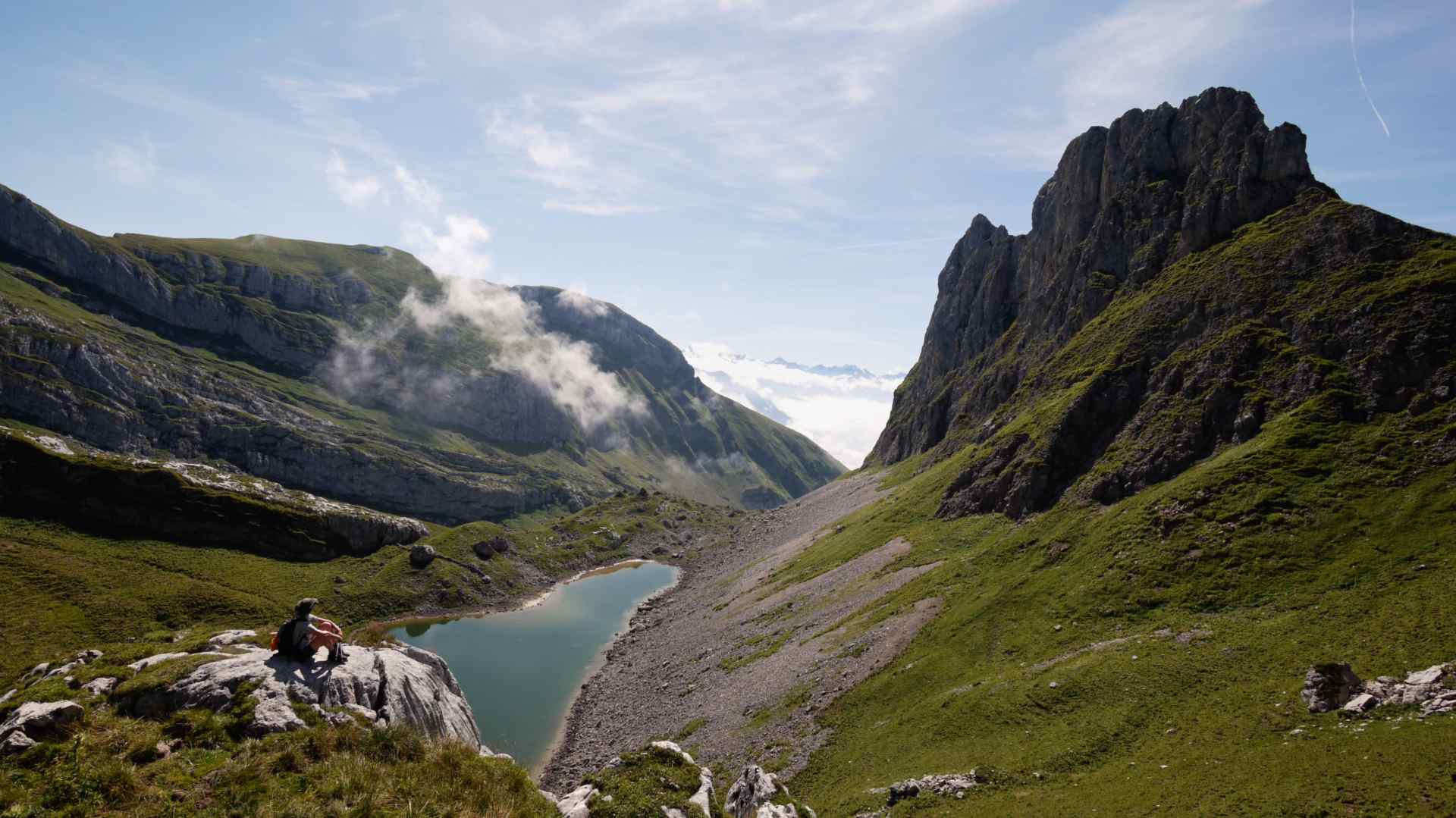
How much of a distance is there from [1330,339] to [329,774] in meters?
81.3

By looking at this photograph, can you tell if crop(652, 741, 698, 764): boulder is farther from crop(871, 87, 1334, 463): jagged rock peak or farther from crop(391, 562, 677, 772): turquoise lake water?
crop(871, 87, 1334, 463): jagged rock peak

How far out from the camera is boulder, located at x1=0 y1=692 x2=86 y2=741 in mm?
16562

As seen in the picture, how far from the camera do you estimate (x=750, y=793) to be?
109ft

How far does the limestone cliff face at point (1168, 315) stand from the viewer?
59.5 m

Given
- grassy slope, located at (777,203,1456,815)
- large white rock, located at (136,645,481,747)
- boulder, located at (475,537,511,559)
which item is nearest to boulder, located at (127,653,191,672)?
large white rock, located at (136,645,481,747)

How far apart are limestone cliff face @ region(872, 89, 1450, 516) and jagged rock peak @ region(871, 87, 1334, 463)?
0.31 meters

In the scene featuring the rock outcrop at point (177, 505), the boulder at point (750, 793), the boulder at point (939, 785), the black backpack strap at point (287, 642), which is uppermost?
the black backpack strap at point (287, 642)

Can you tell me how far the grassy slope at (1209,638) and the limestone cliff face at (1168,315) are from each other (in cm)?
338

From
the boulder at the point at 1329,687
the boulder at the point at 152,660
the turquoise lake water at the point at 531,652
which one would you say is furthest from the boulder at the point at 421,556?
the boulder at the point at 1329,687

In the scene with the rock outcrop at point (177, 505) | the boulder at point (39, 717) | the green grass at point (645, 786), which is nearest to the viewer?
the boulder at point (39, 717)

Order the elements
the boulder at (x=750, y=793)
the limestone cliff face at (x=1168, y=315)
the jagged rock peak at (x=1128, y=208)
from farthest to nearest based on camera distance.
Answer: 1. the jagged rock peak at (x=1128, y=208)
2. the limestone cliff face at (x=1168, y=315)
3. the boulder at (x=750, y=793)

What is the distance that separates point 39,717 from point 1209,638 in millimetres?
50839

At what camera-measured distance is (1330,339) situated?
57.9 metres

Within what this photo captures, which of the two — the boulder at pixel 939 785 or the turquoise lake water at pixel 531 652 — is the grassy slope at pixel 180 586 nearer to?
the turquoise lake water at pixel 531 652
